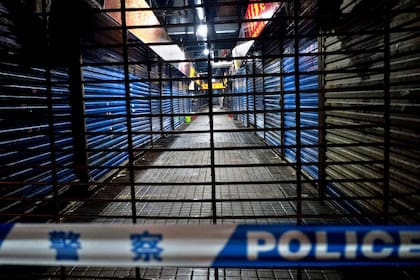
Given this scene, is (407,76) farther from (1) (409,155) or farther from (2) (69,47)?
(2) (69,47)

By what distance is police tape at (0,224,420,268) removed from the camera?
1779 millimetres

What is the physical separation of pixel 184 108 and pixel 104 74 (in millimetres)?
17120

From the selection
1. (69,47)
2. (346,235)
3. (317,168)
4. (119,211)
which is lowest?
(119,211)

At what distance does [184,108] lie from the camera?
24844 mm

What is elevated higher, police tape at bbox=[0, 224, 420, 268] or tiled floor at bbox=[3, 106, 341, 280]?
police tape at bbox=[0, 224, 420, 268]

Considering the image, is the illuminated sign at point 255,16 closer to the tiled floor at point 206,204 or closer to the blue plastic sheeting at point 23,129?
the tiled floor at point 206,204

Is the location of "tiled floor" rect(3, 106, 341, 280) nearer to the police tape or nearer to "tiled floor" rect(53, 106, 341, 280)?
"tiled floor" rect(53, 106, 341, 280)

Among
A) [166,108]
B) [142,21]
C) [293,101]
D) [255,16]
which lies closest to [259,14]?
[255,16]

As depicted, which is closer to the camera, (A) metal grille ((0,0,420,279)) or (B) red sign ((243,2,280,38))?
(A) metal grille ((0,0,420,279))

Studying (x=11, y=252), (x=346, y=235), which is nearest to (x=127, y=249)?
(x=11, y=252)

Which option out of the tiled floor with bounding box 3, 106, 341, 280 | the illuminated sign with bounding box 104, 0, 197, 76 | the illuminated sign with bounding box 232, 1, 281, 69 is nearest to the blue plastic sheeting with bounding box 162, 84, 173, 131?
the illuminated sign with bounding box 104, 0, 197, 76

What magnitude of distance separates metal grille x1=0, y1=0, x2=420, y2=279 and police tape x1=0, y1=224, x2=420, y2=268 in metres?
0.89

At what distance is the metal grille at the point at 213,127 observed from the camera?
286 cm

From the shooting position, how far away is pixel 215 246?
5.92ft
